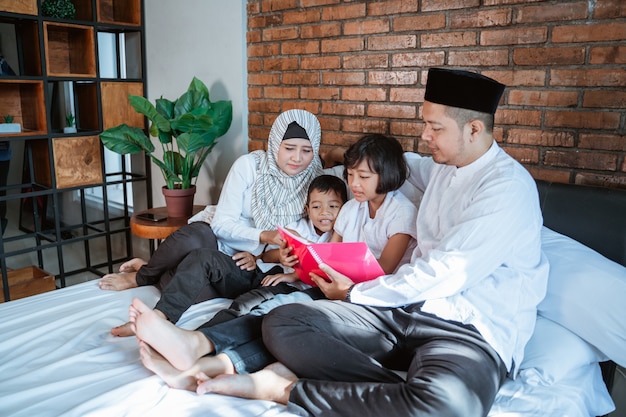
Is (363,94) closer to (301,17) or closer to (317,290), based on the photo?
(301,17)

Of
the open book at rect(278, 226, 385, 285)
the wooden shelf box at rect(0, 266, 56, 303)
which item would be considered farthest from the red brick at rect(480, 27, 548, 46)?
the wooden shelf box at rect(0, 266, 56, 303)

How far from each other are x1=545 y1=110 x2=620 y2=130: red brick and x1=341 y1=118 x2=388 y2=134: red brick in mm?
734

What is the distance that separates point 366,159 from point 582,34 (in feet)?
2.84

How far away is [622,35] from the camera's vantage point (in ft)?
5.70

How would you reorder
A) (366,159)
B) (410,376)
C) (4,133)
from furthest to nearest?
1. (4,133)
2. (366,159)
3. (410,376)

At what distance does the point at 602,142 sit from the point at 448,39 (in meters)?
0.72

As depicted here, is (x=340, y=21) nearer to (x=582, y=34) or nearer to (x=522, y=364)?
(x=582, y=34)

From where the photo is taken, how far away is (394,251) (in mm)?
1848

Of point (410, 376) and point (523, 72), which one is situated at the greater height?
point (523, 72)

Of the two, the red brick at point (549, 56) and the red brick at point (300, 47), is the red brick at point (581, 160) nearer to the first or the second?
the red brick at point (549, 56)

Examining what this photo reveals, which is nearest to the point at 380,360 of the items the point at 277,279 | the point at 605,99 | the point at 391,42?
the point at 277,279

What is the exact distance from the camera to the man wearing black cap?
136 cm

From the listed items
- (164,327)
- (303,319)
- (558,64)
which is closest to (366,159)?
(303,319)

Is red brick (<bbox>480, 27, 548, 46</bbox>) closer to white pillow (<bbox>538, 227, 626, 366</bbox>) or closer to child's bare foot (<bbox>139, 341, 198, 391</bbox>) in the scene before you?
white pillow (<bbox>538, 227, 626, 366</bbox>)
